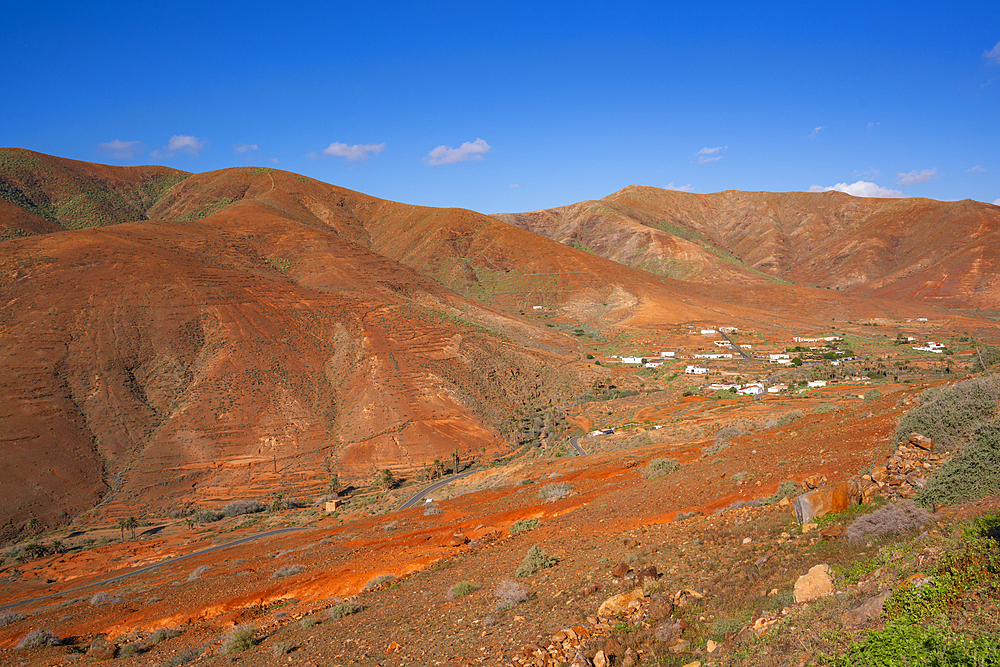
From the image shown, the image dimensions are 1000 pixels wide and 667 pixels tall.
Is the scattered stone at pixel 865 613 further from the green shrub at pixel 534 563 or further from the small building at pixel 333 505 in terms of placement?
the small building at pixel 333 505

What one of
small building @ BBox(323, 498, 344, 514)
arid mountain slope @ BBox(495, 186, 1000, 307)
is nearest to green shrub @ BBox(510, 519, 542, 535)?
small building @ BBox(323, 498, 344, 514)

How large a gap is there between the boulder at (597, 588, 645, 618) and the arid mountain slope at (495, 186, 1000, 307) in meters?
132

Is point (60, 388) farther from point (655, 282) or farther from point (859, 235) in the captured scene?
point (859, 235)

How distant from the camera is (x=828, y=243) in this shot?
168 meters

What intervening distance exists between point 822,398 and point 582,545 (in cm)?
3335

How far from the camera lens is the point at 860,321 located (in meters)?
96.9

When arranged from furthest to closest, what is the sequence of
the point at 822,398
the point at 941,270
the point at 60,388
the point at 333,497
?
the point at 941,270
the point at 60,388
the point at 822,398
the point at 333,497

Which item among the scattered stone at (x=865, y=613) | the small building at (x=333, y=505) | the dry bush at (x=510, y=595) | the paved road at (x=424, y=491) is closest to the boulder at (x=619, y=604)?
the dry bush at (x=510, y=595)

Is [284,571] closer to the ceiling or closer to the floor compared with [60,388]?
closer to the floor

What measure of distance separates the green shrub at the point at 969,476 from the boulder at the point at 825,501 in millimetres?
1248

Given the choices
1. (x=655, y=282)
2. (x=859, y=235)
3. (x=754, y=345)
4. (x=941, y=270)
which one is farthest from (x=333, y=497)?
(x=859, y=235)

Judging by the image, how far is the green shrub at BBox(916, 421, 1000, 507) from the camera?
7.58m

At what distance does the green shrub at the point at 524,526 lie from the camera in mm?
16250

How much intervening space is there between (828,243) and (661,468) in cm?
18054
